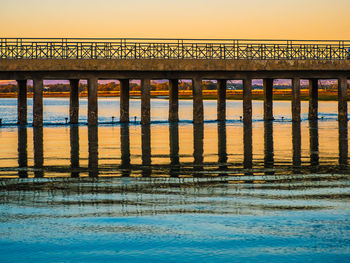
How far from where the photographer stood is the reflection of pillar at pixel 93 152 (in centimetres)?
2253

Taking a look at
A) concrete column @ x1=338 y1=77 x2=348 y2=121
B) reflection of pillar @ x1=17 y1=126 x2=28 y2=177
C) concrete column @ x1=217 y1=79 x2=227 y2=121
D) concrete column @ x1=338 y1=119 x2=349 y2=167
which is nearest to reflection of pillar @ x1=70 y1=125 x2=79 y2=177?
reflection of pillar @ x1=17 y1=126 x2=28 y2=177

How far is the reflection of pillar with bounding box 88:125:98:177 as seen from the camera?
22531 mm

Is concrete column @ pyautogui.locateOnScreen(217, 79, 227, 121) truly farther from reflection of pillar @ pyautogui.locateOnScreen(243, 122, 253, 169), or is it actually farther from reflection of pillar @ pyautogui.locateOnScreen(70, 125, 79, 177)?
reflection of pillar @ pyautogui.locateOnScreen(70, 125, 79, 177)

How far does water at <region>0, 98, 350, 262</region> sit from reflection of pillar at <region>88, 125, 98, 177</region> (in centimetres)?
10

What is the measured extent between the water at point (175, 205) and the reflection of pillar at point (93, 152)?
97mm

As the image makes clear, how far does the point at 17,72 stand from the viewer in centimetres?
4809

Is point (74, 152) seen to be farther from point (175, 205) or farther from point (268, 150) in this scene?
point (175, 205)

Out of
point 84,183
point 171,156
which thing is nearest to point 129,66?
point 171,156

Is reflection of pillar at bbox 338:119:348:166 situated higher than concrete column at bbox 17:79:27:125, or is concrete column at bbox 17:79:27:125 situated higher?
concrete column at bbox 17:79:27:125

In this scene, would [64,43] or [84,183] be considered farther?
[64,43]

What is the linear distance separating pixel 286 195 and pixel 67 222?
6.13m

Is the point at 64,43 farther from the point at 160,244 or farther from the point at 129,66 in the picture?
the point at 160,244

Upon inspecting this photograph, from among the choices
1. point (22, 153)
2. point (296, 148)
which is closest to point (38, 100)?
point (22, 153)

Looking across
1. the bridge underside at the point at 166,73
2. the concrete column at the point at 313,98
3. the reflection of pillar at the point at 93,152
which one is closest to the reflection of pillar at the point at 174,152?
the reflection of pillar at the point at 93,152
